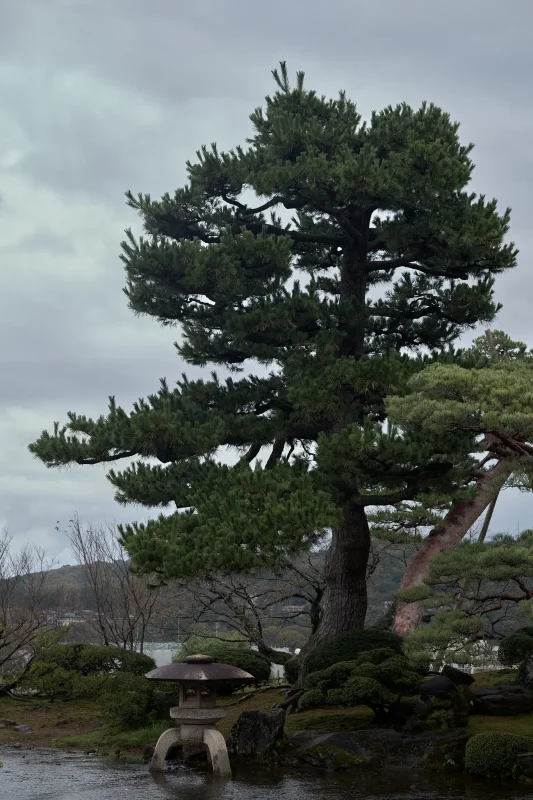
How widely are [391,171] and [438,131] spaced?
1104 millimetres

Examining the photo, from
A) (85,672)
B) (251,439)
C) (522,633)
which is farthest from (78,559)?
(522,633)

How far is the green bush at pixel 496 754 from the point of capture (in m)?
10.2

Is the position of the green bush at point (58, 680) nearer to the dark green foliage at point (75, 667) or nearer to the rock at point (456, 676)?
the dark green foliage at point (75, 667)

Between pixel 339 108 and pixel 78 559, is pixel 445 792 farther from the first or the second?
pixel 78 559

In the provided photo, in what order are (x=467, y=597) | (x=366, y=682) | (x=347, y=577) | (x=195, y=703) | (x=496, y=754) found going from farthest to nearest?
(x=347, y=577), (x=195, y=703), (x=366, y=682), (x=467, y=597), (x=496, y=754)

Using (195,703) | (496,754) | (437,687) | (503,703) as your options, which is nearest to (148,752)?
Result: (195,703)

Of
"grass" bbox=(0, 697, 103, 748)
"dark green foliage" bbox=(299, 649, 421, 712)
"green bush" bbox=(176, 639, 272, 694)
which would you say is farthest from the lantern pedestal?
"green bush" bbox=(176, 639, 272, 694)

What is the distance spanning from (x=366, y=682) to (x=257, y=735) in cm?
174

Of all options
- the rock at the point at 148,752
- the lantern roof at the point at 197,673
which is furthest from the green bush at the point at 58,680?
the lantern roof at the point at 197,673

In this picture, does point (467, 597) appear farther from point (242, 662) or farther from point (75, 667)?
point (75, 667)

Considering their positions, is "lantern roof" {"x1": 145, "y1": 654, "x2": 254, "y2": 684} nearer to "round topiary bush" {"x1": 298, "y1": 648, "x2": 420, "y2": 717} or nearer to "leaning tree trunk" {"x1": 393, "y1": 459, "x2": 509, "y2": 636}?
"round topiary bush" {"x1": 298, "y1": 648, "x2": 420, "y2": 717}

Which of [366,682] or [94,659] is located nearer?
[366,682]

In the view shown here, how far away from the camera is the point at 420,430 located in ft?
37.6

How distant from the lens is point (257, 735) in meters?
11.5
